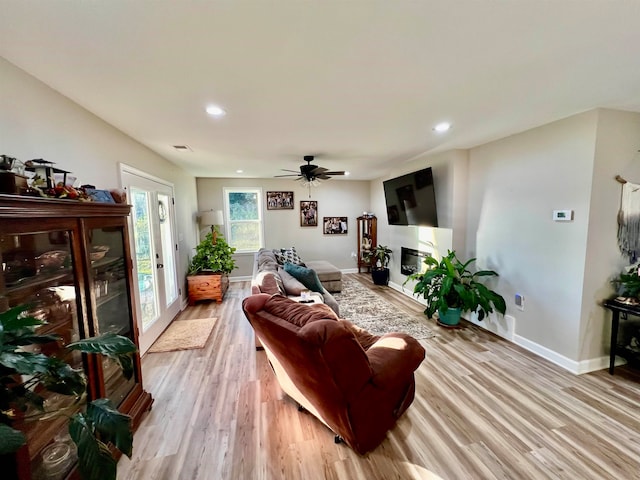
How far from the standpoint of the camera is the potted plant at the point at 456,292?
3.22m

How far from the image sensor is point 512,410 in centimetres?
208

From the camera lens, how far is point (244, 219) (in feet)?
20.6

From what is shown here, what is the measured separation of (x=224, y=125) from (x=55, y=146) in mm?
1237

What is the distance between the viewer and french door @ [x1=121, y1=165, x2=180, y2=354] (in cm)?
295

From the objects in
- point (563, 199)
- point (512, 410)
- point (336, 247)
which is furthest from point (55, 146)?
point (336, 247)

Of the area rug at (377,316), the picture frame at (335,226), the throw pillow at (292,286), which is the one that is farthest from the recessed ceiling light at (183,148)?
the picture frame at (335,226)

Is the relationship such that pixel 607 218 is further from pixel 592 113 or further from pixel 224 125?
pixel 224 125

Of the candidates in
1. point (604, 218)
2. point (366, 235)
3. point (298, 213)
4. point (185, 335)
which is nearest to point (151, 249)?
point (185, 335)

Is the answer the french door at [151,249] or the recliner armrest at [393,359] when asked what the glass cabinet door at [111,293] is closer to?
the french door at [151,249]

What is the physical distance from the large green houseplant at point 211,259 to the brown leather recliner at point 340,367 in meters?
3.35

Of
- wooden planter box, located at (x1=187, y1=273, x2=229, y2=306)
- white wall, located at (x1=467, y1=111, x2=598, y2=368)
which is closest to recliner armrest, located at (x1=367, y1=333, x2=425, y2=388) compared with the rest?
white wall, located at (x1=467, y1=111, x2=598, y2=368)

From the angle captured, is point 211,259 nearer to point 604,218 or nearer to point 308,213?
point 308,213

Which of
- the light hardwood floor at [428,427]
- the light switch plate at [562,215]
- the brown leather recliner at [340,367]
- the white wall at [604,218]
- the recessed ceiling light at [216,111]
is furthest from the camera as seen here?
the light switch plate at [562,215]

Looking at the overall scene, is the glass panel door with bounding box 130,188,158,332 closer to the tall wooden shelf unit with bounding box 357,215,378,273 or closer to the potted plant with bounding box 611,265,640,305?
the tall wooden shelf unit with bounding box 357,215,378,273
